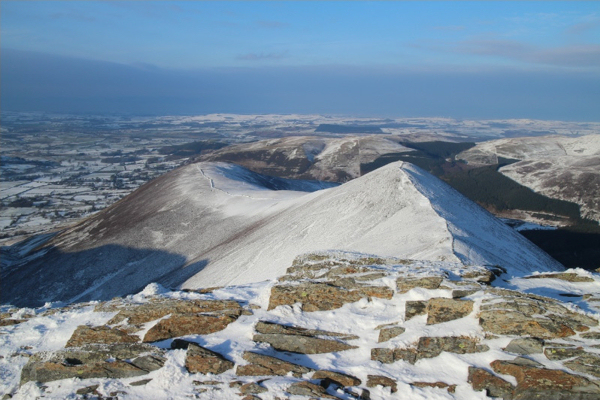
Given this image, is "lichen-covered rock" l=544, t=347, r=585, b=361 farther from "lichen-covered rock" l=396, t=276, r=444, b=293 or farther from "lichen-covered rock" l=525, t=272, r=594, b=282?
"lichen-covered rock" l=525, t=272, r=594, b=282

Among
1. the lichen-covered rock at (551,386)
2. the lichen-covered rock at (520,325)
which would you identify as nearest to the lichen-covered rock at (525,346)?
the lichen-covered rock at (520,325)

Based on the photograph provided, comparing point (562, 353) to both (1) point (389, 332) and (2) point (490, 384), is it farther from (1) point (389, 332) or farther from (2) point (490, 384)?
(1) point (389, 332)

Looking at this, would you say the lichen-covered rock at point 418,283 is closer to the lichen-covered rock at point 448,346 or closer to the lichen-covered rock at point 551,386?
the lichen-covered rock at point 448,346

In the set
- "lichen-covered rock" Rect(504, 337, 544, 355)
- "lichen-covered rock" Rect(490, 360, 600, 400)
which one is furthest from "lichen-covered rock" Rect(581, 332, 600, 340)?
"lichen-covered rock" Rect(490, 360, 600, 400)

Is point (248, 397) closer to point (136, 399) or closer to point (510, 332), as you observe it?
point (136, 399)

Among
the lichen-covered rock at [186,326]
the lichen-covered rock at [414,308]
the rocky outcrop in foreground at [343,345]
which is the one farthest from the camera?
the lichen-covered rock at [186,326]

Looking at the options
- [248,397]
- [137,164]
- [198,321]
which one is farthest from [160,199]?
[137,164]

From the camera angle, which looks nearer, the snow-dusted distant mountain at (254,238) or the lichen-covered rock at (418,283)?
the lichen-covered rock at (418,283)
